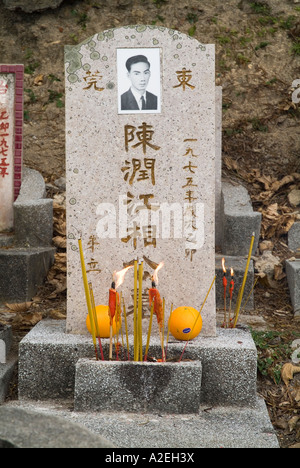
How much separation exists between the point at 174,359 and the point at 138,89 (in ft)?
5.02

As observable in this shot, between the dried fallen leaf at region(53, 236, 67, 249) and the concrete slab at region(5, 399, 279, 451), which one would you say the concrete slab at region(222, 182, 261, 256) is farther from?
the concrete slab at region(5, 399, 279, 451)

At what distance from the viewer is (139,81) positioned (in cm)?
347

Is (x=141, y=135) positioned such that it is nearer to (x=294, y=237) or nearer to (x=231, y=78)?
(x=294, y=237)

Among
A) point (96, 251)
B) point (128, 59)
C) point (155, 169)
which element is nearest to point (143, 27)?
point (128, 59)

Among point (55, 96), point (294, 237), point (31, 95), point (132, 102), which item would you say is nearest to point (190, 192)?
point (132, 102)

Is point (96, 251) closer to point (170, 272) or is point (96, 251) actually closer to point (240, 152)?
point (170, 272)

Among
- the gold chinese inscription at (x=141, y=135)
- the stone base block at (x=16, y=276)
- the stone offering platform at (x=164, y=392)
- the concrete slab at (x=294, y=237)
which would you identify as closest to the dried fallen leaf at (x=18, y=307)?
the stone base block at (x=16, y=276)

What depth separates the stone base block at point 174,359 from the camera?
10.6 feet

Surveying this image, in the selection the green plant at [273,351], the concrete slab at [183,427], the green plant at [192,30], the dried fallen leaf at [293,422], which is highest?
the green plant at [192,30]

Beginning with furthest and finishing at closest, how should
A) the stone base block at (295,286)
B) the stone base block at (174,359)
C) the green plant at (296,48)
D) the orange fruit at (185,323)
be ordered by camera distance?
the green plant at (296,48), the stone base block at (295,286), the orange fruit at (185,323), the stone base block at (174,359)

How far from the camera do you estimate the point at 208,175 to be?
138 inches

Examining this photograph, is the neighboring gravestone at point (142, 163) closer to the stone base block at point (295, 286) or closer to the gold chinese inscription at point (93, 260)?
the gold chinese inscription at point (93, 260)

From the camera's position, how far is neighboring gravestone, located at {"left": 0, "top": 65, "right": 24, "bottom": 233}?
17.6 feet

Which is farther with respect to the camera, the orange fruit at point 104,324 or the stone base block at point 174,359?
the orange fruit at point 104,324
